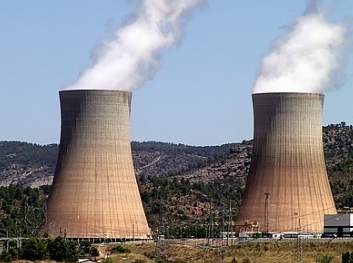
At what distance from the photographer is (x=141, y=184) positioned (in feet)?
306

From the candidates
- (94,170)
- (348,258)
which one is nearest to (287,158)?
(94,170)

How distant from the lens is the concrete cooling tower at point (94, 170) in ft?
182

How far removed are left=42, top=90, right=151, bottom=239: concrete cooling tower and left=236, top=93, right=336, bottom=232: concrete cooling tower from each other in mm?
6027

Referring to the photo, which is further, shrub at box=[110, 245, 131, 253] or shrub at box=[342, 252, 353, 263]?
shrub at box=[110, 245, 131, 253]

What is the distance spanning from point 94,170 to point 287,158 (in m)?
9.10

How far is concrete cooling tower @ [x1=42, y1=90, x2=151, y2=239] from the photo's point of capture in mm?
55625

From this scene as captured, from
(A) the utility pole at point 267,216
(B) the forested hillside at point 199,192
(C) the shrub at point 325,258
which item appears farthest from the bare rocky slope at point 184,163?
(C) the shrub at point 325,258

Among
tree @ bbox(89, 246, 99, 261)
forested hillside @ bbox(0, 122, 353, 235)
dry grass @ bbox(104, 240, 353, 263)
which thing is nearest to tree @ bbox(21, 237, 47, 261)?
dry grass @ bbox(104, 240, 353, 263)

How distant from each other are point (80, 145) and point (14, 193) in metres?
35.9

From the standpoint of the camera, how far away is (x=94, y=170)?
5638 centimetres

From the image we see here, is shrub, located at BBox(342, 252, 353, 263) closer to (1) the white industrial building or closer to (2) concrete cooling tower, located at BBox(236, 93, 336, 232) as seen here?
(2) concrete cooling tower, located at BBox(236, 93, 336, 232)

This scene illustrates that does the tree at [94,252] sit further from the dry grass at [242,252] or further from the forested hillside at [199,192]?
the forested hillside at [199,192]

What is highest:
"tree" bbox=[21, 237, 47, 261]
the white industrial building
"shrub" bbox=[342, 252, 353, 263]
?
the white industrial building

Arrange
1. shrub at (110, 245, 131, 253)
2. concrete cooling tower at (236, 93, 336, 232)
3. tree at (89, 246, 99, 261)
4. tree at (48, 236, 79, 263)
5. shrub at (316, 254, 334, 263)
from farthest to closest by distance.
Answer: shrub at (110, 245, 131, 253)
tree at (89, 246, 99, 261)
concrete cooling tower at (236, 93, 336, 232)
tree at (48, 236, 79, 263)
shrub at (316, 254, 334, 263)
